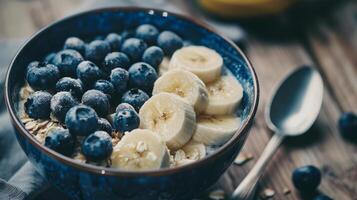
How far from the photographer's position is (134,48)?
1153mm

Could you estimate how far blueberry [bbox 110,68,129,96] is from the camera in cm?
107

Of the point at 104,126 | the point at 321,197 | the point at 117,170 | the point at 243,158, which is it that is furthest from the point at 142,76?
the point at 321,197

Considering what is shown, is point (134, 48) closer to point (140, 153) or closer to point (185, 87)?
point (185, 87)

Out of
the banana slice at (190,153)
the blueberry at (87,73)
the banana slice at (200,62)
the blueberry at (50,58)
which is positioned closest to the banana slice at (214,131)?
the banana slice at (190,153)

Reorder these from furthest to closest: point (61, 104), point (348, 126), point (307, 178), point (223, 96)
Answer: point (348, 126) < point (307, 178) < point (223, 96) < point (61, 104)

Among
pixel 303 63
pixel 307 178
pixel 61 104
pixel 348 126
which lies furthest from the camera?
pixel 303 63

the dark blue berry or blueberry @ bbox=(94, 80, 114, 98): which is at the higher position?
the dark blue berry

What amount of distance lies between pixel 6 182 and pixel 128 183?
32cm

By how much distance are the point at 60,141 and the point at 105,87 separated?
0.16 meters

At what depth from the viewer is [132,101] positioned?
1.04m

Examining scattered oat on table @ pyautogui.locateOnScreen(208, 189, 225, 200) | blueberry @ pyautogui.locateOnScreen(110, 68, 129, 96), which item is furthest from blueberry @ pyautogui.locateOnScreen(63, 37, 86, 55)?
scattered oat on table @ pyautogui.locateOnScreen(208, 189, 225, 200)

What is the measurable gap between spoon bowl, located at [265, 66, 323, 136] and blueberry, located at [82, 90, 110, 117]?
1.61ft

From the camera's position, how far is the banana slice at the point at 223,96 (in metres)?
1.09

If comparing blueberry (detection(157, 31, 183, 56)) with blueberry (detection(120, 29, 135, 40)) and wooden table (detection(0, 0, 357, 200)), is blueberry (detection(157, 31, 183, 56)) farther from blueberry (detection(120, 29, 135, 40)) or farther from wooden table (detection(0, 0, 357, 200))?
wooden table (detection(0, 0, 357, 200))
